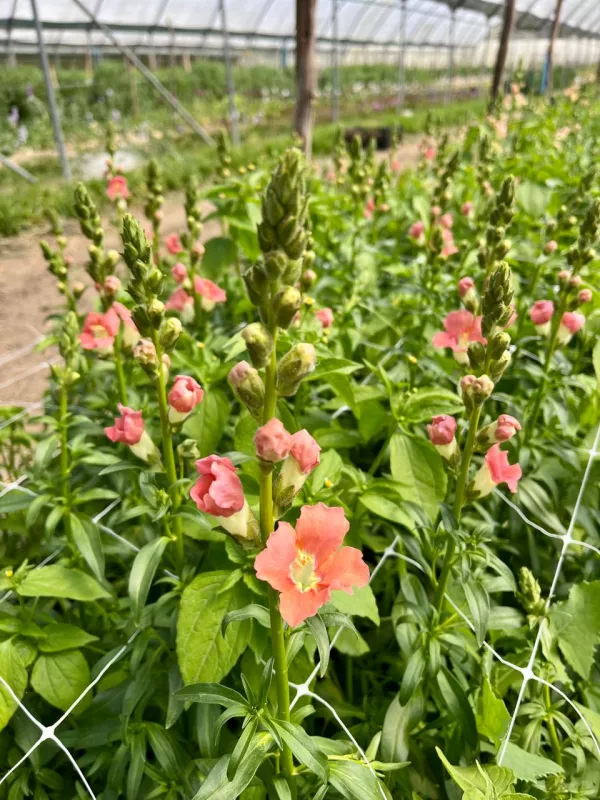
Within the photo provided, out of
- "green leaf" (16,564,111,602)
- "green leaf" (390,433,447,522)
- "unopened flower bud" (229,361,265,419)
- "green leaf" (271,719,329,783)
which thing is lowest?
"green leaf" (16,564,111,602)

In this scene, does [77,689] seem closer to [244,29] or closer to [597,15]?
[244,29]

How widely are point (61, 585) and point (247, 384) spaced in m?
1.03

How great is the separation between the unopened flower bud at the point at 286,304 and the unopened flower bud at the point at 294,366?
5 cm

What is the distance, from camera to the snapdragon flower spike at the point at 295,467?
1.15 metres

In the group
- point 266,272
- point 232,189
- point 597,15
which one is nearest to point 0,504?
point 266,272

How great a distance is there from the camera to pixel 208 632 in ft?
4.90

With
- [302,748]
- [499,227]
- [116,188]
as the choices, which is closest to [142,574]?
[302,748]

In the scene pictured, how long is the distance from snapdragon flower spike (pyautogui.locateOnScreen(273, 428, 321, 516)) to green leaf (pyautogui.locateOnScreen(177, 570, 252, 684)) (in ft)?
1.33

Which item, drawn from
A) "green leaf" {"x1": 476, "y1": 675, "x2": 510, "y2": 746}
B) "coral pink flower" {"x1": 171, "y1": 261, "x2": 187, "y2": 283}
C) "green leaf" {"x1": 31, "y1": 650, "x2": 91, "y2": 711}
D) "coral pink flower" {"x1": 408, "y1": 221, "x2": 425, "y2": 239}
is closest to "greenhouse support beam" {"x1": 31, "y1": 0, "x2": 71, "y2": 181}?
"coral pink flower" {"x1": 408, "y1": 221, "x2": 425, "y2": 239}

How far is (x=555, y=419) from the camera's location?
2.58 metres

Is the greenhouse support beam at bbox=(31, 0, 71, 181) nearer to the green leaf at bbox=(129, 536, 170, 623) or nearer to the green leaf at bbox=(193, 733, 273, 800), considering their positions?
the green leaf at bbox=(129, 536, 170, 623)

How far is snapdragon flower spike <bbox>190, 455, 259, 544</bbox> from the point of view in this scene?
1.14 meters

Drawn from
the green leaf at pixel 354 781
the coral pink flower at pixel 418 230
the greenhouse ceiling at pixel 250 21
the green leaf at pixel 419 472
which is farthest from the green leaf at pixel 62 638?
the greenhouse ceiling at pixel 250 21

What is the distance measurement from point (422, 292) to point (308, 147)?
8.28 ft
